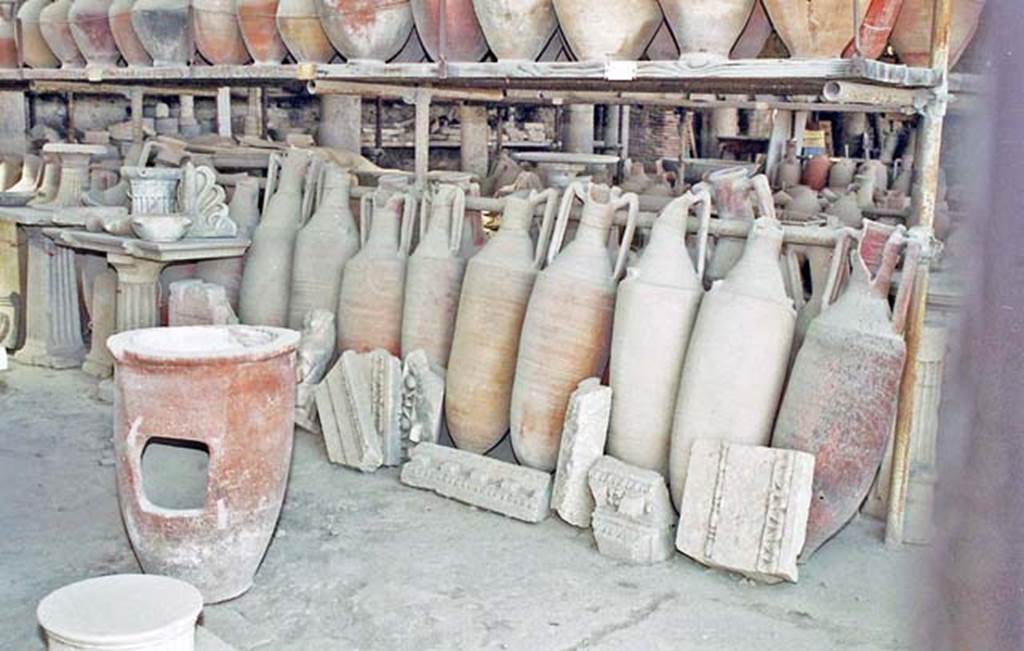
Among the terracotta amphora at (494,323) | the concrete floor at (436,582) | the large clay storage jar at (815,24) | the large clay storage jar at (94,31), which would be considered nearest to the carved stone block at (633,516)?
the concrete floor at (436,582)

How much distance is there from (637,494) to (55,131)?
26.7 ft

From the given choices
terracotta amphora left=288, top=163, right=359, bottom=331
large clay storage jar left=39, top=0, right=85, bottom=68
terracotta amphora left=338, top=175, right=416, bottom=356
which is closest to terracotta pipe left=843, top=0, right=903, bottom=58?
terracotta amphora left=338, top=175, right=416, bottom=356

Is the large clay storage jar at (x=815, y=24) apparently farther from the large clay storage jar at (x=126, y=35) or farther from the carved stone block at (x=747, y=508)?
the large clay storage jar at (x=126, y=35)

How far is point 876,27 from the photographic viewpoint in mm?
3283

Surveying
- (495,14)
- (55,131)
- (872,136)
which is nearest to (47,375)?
(495,14)

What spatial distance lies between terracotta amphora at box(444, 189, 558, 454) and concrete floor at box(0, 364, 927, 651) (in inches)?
13.9

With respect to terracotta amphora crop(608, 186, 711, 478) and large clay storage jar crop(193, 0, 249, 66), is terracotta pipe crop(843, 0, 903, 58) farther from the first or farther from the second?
large clay storage jar crop(193, 0, 249, 66)

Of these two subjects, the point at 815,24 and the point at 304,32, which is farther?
the point at 304,32

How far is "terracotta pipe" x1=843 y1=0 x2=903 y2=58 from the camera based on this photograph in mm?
3248

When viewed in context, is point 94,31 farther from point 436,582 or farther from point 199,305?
point 436,582

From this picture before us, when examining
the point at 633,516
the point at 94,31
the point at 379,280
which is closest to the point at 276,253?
the point at 379,280

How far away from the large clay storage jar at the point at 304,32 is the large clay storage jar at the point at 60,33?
1.70 m

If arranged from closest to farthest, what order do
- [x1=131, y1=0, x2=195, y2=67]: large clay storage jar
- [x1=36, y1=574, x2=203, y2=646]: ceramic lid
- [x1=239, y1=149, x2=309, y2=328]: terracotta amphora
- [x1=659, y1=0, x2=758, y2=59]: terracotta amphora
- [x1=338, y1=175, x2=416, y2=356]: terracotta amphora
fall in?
[x1=36, y1=574, x2=203, y2=646]: ceramic lid < [x1=659, y1=0, x2=758, y2=59]: terracotta amphora < [x1=338, y1=175, x2=416, y2=356]: terracotta amphora < [x1=239, y1=149, x2=309, y2=328]: terracotta amphora < [x1=131, y1=0, x2=195, y2=67]: large clay storage jar

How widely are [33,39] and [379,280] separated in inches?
123
